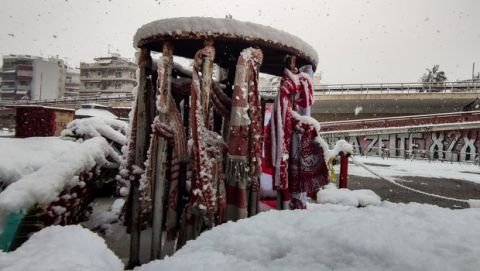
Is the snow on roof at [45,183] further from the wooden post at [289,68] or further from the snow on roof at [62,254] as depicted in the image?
the wooden post at [289,68]

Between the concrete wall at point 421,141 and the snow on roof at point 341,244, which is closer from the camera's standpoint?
the snow on roof at point 341,244

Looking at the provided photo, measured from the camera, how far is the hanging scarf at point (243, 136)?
270 centimetres

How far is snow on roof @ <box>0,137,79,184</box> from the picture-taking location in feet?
8.87

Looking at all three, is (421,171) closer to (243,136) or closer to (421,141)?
(421,141)

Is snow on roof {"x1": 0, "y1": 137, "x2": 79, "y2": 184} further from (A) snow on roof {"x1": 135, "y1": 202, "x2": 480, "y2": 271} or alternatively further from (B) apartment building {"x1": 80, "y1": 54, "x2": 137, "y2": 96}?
(B) apartment building {"x1": 80, "y1": 54, "x2": 137, "y2": 96}

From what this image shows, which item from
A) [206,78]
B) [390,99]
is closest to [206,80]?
[206,78]

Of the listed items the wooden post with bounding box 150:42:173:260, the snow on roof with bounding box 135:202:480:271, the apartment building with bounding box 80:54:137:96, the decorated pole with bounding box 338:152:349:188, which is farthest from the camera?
the apartment building with bounding box 80:54:137:96

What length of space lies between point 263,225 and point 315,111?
2774 centimetres

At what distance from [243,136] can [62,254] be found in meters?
1.63

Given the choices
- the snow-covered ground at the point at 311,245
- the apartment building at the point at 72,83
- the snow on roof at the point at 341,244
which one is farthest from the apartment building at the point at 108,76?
the snow on roof at the point at 341,244

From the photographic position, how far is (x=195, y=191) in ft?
8.79

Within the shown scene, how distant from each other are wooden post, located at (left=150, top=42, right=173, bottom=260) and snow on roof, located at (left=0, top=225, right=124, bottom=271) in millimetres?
1159

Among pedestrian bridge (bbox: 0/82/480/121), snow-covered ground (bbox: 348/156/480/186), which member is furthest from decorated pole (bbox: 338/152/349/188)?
pedestrian bridge (bbox: 0/82/480/121)

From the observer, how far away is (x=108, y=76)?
6875 cm
